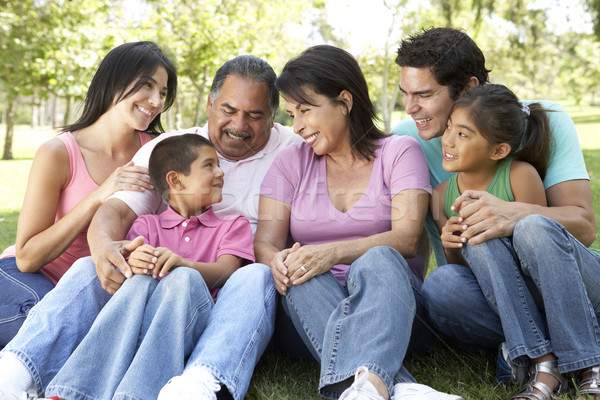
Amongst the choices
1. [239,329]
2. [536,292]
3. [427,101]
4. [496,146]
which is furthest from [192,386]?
[427,101]

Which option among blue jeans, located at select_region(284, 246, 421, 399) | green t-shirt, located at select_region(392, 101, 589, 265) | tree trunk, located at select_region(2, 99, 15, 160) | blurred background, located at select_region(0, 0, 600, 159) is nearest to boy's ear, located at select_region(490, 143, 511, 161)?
green t-shirt, located at select_region(392, 101, 589, 265)

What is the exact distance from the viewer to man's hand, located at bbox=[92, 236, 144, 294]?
2.30 metres

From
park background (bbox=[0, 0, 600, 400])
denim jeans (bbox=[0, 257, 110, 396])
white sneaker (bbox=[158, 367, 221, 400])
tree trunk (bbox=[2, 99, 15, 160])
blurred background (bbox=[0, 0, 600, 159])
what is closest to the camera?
white sneaker (bbox=[158, 367, 221, 400])

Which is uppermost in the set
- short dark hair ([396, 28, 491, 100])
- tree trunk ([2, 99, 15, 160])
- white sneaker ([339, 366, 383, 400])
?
short dark hair ([396, 28, 491, 100])

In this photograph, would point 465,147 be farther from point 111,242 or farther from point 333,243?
point 111,242

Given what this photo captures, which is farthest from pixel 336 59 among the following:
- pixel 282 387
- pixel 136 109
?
pixel 282 387

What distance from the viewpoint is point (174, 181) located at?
2828 millimetres

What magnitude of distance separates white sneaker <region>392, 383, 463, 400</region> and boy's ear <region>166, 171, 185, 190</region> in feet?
4.58

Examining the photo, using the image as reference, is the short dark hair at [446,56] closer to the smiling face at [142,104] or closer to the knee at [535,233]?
the knee at [535,233]

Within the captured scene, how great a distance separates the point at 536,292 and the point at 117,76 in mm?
2198

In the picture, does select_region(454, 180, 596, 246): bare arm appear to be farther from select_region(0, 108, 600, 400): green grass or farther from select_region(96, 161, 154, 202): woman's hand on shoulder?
select_region(96, 161, 154, 202): woman's hand on shoulder

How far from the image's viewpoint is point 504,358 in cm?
222

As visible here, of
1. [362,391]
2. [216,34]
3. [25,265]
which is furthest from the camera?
[216,34]

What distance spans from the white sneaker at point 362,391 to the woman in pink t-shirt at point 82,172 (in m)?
1.43
